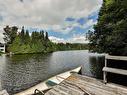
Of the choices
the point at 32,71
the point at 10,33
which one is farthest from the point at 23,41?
the point at 32,71

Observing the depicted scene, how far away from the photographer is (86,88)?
7.93 meters

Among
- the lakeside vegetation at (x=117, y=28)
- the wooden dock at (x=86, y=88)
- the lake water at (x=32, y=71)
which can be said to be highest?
the lakeside vegetation at (x=117, y=28)

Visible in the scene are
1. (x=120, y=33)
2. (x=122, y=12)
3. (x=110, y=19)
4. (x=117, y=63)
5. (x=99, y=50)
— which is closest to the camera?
(x=120, y=33)

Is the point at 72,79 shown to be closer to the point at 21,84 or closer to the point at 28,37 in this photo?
the point at 21,84

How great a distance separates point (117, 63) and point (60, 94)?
60.9 feet

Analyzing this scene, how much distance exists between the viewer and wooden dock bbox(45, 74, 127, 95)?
7.17 m

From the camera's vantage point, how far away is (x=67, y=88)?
8547 millimetres

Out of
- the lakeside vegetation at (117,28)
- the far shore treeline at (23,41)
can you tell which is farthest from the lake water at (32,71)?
the far shore treeline at (23,41)

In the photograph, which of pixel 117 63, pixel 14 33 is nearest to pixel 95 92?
pixel 117 63

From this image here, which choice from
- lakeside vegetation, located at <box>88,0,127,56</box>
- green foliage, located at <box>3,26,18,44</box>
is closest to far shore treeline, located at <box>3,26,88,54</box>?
green foliage, located at <box>3,26,18,44</box>

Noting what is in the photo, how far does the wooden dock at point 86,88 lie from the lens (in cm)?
717

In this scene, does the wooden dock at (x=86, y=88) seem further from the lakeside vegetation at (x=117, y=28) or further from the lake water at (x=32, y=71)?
Result: the lake water at (x=32, y=71)

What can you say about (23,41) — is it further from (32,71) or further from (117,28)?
(117,28)

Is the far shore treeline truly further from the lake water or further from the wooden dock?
the wooden dock
